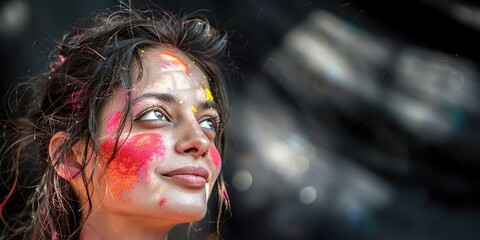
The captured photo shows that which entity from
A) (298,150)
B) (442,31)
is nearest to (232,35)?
(298,150)

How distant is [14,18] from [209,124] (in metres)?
0.90

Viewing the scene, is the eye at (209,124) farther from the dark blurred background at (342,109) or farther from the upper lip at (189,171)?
the dark blurred background at (342,109)

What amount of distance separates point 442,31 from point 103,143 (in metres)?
1.06

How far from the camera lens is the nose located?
1.67 metres

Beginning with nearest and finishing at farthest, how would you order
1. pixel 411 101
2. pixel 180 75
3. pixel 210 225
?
pixel 180 75, pixel 411 101, pixel 210 225

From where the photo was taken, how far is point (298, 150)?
8.19 feet

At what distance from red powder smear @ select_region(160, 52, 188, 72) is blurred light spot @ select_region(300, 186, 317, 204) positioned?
34.0 inches

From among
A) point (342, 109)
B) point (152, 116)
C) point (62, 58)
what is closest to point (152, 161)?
point (152, 116)

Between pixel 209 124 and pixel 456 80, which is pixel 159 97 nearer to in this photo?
pixel 209 124

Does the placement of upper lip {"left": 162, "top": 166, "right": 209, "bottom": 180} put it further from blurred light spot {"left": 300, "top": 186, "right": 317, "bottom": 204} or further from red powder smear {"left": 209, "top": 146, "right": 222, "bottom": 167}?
blurred light spot {"left": 300, "top": 186, "right": 317, "bottom": 204}

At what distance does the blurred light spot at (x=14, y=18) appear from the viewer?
2.34m

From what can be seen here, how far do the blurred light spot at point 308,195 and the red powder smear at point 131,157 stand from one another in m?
0.96

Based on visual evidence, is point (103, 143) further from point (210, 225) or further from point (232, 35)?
point (210, 225)

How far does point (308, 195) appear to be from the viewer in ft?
8.20
